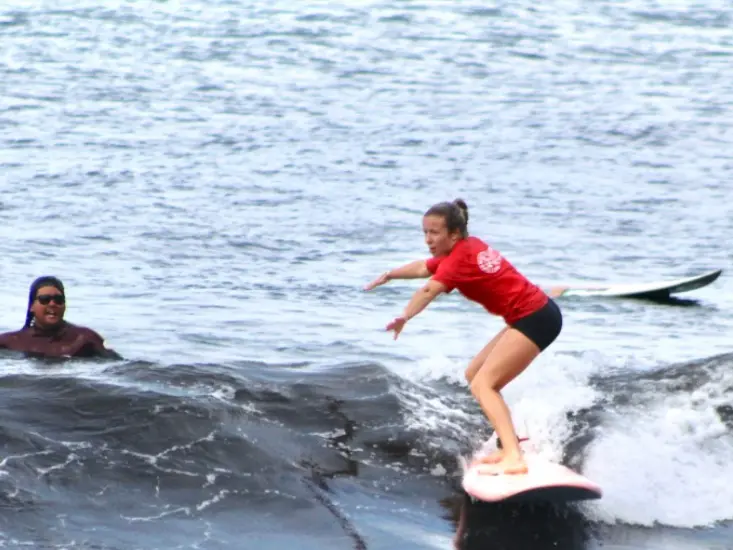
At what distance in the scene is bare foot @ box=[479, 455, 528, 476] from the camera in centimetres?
1045

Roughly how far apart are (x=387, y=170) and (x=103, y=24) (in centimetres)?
2361

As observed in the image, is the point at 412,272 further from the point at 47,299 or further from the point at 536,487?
the point at 47,299

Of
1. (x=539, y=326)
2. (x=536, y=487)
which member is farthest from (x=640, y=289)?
(x=536, y=487)

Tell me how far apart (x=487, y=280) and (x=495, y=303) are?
0.91 ft

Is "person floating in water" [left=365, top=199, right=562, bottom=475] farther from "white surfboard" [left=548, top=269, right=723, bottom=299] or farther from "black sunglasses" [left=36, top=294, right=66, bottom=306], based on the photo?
"white surfboard" [left=548, top=269, right=723, bottom=299]

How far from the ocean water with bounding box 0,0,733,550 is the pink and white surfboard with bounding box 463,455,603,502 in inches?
10.7

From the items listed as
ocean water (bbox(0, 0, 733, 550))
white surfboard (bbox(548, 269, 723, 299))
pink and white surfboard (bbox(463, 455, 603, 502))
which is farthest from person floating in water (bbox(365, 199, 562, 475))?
white surfboard (bbox(548, 269, 723, 299))

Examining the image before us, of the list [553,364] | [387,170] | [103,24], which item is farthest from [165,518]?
[103,24]

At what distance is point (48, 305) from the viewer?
1336cm

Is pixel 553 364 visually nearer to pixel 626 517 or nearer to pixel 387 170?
pixel 626 517

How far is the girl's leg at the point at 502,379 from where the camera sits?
10.6 meters

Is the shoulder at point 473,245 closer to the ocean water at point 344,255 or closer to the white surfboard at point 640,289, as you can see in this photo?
the ocean water at point 344,255

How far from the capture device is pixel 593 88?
44.3 meters

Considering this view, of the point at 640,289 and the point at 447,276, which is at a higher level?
the point at 447,276
